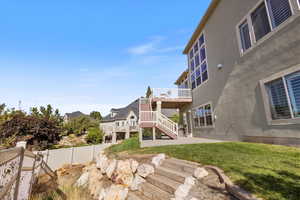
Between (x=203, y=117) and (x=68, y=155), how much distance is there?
35.7ft

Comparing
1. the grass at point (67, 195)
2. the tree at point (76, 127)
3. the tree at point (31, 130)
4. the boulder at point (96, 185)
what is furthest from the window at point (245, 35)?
the tree at point (76, 127)

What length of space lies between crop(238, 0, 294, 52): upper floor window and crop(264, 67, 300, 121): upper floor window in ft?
6.84

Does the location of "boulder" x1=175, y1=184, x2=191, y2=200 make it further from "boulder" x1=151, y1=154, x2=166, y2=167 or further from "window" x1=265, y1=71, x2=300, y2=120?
"window" x1=265, y1=71, x2=300, y2=120

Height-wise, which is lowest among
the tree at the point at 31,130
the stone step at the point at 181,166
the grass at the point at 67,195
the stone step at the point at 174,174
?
the grass at the point at 67,195

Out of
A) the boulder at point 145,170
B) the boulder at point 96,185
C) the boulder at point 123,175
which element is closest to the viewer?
the boulder at point 145,170

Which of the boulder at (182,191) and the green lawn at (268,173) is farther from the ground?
the green lawn at (268,173)

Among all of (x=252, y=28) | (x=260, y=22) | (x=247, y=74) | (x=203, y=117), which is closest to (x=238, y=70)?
(x=247, y=74)

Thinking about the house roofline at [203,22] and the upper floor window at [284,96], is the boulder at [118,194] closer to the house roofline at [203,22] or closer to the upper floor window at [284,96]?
the upper floor window at [284,96]

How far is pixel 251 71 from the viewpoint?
5.88 meters

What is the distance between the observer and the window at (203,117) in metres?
9.30

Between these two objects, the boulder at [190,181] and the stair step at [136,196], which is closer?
the boulder at [190,181]

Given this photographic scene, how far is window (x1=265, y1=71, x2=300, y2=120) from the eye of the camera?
421cm

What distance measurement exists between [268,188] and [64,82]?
1647cm

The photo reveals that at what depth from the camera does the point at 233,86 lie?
7.01m
